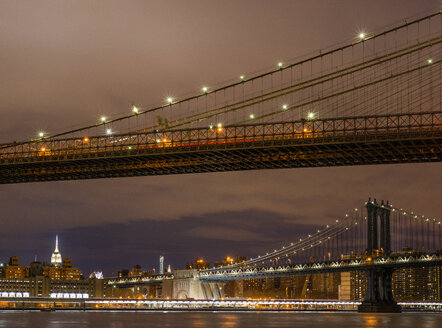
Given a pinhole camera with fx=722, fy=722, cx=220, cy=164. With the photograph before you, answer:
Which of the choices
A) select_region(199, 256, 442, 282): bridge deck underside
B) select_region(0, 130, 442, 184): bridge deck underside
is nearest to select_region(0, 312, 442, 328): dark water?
select_region(0, 130, 442, 184): bridge deck underside

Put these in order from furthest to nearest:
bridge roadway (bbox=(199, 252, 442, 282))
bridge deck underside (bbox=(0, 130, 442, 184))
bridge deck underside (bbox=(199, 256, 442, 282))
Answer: bridge deck underside (bbox=(199, 256, 442, 282)), bridge roadway (bbox=(199, 252, 442, 282)), bridge deck underside (bbox=(0, 130, 442, 184))

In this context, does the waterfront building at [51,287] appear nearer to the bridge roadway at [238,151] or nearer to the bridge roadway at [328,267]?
the bridge roadway at [328,267]

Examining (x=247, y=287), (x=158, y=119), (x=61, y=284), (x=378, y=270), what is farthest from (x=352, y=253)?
(x=247, y=287)

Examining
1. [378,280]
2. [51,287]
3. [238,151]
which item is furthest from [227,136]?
[51,287]

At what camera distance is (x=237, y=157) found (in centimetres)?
4631

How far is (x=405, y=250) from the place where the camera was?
93.3m

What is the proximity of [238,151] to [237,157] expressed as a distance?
1272 millimetres

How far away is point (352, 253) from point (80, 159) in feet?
178

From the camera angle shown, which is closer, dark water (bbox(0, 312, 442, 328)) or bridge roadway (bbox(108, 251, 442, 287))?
dark water (bbox(0, 312, 442, 328))

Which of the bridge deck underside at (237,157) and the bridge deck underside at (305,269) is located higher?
the bridge deck underside at (237,157)

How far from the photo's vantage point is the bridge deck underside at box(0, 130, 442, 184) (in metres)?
41.3

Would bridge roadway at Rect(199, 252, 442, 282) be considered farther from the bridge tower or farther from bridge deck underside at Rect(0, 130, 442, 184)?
bridge deck underside at Rect(0, 130, 442, 184)

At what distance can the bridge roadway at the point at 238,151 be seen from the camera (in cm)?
4109

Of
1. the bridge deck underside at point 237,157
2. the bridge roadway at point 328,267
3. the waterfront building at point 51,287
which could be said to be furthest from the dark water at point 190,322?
the waterfront building at point 51,287
